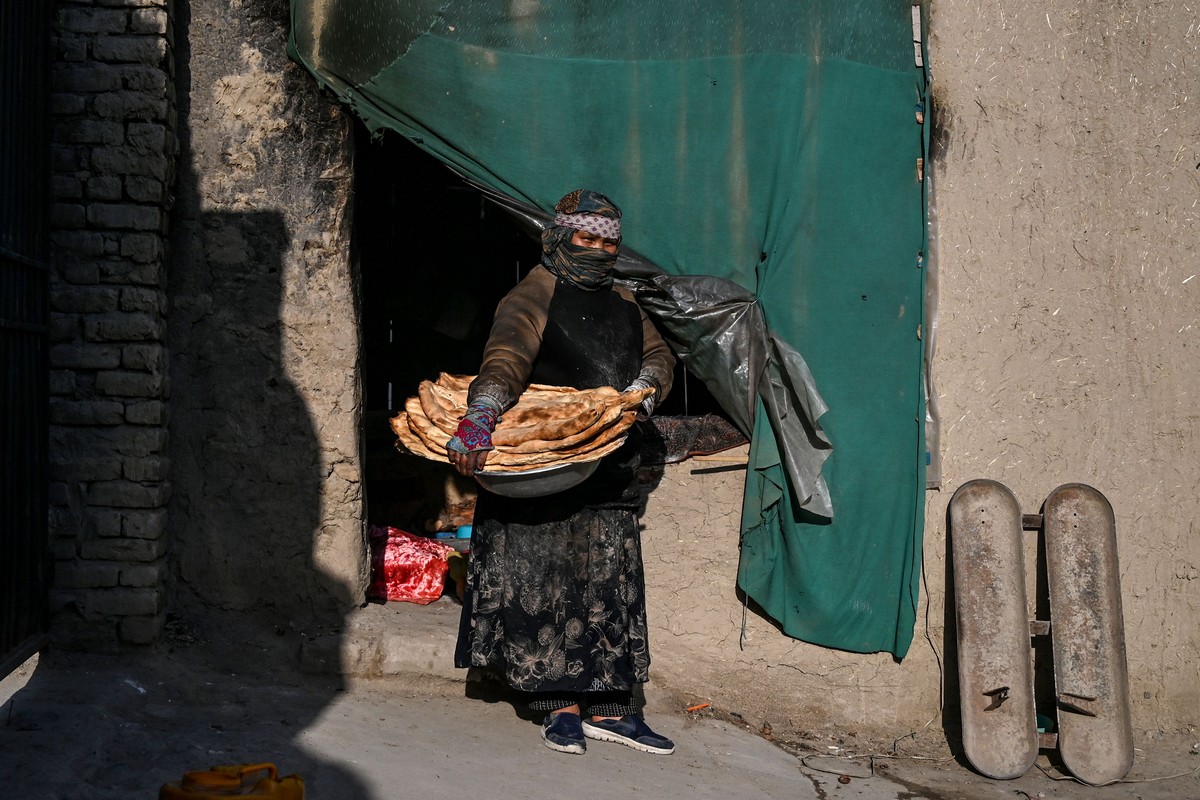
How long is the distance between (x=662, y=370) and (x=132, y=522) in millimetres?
1820

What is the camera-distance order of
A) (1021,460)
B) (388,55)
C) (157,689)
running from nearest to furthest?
(157,689) < (388,55) < (1021,460)

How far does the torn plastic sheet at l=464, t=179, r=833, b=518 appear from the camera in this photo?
369 cm

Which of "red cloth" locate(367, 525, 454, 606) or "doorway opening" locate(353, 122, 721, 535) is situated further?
"doorway opening" locate(353, 122, 721, 535)

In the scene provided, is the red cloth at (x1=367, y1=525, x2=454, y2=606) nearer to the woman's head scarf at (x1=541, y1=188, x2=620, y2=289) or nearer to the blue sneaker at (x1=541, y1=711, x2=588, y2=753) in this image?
the blue sneaker at (x1=541, y1=711, x2=588, y2=753)

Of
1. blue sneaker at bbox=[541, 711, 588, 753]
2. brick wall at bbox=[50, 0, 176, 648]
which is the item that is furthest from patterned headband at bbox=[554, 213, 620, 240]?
blue sneaker at bbox=[541, 711, 588, 753]

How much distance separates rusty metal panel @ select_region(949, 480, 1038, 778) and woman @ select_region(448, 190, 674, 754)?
1241 mm

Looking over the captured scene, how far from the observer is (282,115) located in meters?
3.77

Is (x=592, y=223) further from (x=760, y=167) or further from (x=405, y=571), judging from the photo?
(x=405, y=571)

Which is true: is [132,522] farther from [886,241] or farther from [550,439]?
[886,241]

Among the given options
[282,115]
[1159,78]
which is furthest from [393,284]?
[1159,78]

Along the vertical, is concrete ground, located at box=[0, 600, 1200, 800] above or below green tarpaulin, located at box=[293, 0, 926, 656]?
below

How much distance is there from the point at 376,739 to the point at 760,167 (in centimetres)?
228

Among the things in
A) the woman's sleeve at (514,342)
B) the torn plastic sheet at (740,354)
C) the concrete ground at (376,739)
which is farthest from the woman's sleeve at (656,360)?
the concrete ground at (376,739)

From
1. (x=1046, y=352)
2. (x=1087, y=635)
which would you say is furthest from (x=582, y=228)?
(x=1087, y=635)
